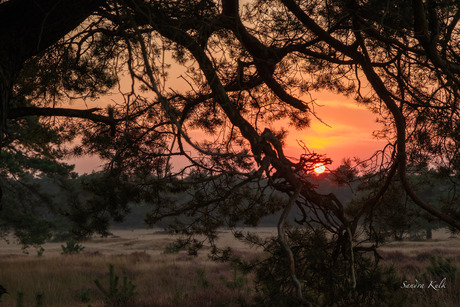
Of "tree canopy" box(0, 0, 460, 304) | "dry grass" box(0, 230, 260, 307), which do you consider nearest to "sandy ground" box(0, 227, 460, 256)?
"dry grass" box(0, 230, 260, 307)

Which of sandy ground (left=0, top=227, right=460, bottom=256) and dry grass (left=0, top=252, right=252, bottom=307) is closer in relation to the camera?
dry grass (left=0, top=252, right=252, bottom=307)

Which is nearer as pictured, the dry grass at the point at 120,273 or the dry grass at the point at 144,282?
the dry grass at the point at 144,282

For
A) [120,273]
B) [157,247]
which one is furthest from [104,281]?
[157,247]

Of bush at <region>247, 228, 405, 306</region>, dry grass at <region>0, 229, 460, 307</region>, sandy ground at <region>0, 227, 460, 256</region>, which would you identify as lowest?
sandy ground at <region>0, 227, 460, 256</region>

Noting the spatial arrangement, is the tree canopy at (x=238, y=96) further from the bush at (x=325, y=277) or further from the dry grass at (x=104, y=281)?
the dry grass at (x=104, y=281)

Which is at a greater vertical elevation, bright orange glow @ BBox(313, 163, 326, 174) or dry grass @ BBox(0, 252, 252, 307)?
bright orange glow @ BBox(313, 163, 326, 174)

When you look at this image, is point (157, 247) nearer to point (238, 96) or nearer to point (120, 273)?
point (120, 273)

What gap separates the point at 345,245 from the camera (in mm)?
3803

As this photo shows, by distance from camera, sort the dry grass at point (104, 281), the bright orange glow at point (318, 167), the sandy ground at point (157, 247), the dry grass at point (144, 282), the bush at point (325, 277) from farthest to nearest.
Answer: the sandy ground at point (157, 247)
the dry grass at point (104, 281)
the dry grass at point (144, 282)
the bush at point (325, 277)
the bright orange glow at point (318, 167)

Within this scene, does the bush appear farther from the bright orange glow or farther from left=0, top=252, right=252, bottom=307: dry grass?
left=0, top=252, right=252, bottom=307: dry grass

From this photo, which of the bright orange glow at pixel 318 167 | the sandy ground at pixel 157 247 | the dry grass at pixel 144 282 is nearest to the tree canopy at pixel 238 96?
the bright orange glow at pixel 318 167

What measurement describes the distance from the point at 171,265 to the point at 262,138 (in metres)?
15.1

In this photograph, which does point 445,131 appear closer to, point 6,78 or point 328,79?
point 328,79

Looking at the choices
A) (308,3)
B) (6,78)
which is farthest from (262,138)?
(308,3)
